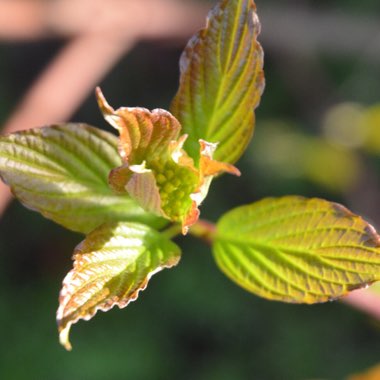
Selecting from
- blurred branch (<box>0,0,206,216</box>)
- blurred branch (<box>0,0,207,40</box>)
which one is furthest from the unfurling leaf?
blurred branch (<box>0,0,207,40</box>)

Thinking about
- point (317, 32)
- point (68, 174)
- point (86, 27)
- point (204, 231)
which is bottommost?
point (317, 32)

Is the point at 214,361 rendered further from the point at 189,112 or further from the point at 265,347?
the point at 189,112

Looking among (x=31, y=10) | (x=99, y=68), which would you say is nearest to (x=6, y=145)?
(x=99, y=68)

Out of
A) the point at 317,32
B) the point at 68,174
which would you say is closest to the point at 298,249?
the point at 68,174

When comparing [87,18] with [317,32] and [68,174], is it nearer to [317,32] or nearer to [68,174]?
[317,32]

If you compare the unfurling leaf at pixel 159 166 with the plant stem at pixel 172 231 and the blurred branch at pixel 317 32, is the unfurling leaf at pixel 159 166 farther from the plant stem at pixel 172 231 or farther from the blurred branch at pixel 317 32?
the blurred branch at pixel 317 32

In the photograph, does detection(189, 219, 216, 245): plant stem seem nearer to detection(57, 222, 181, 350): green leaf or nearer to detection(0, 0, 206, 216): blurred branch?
detection(57, 222, 181, 350): green leaf

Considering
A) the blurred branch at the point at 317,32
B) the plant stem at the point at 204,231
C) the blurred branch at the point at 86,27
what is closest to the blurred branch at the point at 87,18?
the blurred branch at the point at 86,27
